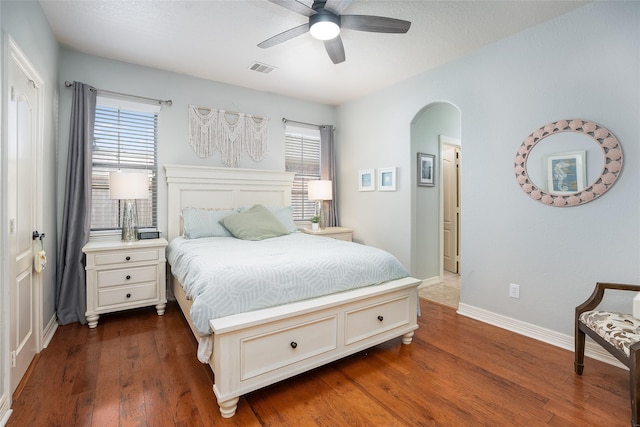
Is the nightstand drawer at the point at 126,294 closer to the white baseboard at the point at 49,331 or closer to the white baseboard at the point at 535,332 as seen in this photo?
the white baseboard at the point at 49,331

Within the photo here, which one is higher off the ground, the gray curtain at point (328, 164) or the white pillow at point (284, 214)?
the gray curtain at point (328, 164)

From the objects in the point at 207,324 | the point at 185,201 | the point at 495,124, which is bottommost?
the point at 207,324

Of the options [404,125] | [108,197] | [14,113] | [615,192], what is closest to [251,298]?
[14,113]

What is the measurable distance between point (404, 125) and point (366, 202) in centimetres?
118

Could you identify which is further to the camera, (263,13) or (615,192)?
(263,13)

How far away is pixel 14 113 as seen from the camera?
182 cm

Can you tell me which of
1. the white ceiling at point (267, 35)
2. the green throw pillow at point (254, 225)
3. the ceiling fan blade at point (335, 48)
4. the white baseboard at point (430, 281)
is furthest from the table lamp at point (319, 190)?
the ceiling fan blade at point (335, 48)

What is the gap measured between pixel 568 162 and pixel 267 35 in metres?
2.77

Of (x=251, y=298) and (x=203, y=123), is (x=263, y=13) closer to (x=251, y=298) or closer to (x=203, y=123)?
(x=203, y=123)

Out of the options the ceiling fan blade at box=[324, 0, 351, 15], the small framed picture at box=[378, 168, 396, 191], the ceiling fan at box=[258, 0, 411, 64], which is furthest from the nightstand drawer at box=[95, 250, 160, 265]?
the small framed picture at box=[378, 168, 396, 191]

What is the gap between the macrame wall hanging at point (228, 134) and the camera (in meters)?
3.79

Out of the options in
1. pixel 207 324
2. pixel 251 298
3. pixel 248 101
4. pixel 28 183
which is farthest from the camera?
pixel 248 101

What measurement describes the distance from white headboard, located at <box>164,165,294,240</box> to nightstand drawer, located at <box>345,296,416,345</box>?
2.35m

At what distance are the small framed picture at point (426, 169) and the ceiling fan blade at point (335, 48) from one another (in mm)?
1807
